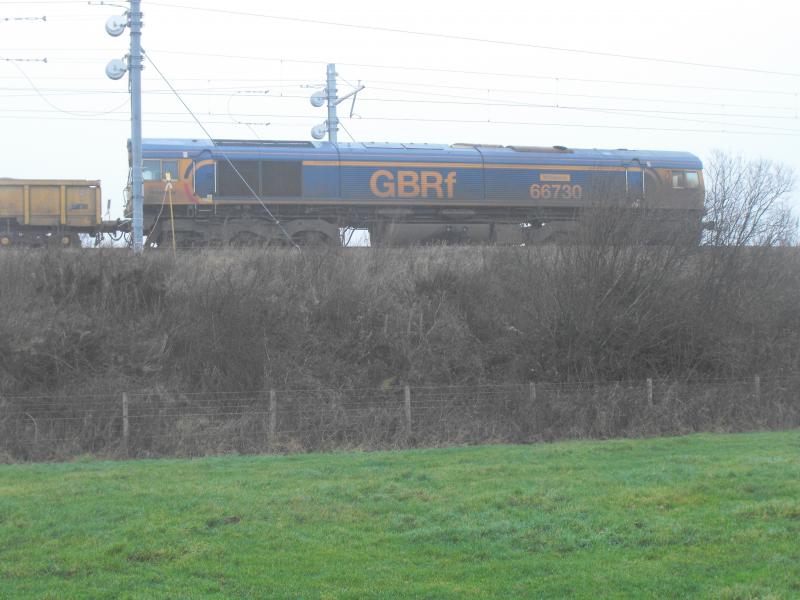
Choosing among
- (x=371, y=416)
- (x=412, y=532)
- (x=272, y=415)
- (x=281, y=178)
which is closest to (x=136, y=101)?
(x=281, y=178)

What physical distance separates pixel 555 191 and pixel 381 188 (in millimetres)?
5943

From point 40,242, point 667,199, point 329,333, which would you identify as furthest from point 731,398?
point 40,242

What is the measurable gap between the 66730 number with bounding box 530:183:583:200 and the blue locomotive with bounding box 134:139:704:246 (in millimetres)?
33

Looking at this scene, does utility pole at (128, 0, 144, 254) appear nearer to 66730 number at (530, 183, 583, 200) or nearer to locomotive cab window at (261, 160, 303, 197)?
locomotive cab window at (261, 160, 303, 197)

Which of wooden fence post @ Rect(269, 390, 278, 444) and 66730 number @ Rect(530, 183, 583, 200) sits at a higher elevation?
66730 number @ Rect(530, 183, 583, 200)

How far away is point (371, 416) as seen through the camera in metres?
17.6

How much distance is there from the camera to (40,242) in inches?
1010

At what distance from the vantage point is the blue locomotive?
1018 inches

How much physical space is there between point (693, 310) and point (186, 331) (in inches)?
460

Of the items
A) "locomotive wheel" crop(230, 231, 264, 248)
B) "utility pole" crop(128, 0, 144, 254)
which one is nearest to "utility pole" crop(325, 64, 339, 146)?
"locomotive wheel" crop(230, 231, 264, 248)

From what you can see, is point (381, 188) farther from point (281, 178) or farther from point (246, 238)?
point (246, 238)

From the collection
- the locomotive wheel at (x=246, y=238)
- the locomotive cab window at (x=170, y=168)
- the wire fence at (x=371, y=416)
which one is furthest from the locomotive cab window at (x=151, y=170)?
the wire fence at (x=371, y=416)

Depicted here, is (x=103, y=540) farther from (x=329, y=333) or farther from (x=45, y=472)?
(x=329, y=333)

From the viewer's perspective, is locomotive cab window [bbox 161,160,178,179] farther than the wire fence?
Yes
